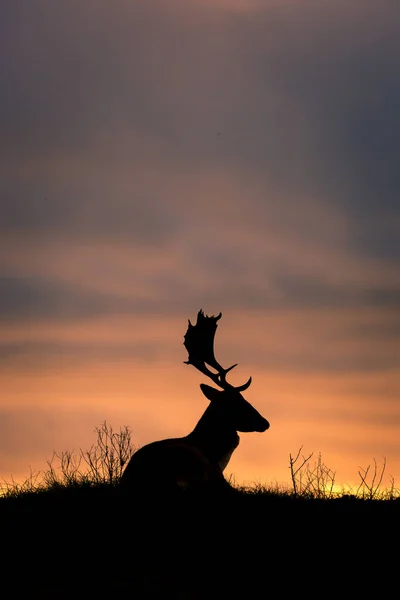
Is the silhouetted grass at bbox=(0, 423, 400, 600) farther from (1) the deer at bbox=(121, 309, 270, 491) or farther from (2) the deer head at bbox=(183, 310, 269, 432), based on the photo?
(2) the deer head at bbox=(183, 310, 269, 432)

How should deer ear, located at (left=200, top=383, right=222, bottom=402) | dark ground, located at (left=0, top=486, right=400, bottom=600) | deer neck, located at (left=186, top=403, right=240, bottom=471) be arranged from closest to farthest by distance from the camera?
dark ground, located at (left=0, top=486, right=400, bottom=600)
deer neck, located at (left=186, top=403, right=240, bottom=471)
deer ear, located at (left=200, top=383, right=222, bottom=402)

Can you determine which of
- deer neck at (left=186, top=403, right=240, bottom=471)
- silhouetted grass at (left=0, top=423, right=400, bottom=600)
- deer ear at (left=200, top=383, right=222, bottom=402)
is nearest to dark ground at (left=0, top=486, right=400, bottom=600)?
silhouetted grass at (left=0, top=423, right=400, bottom=600)

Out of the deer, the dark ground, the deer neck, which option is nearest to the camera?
the dark ground

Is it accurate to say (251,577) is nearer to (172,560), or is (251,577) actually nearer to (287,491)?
(172,560)

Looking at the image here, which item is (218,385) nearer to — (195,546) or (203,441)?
(203,441)

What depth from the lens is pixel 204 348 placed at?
56.6ft

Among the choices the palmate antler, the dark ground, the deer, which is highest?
the palmate antler

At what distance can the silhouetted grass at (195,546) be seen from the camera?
32.5 ft

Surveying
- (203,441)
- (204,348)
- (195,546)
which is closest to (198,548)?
(195,546)

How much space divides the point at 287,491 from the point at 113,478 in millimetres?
2975

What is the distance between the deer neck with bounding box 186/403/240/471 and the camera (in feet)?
51.9

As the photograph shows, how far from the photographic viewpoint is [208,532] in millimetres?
11250

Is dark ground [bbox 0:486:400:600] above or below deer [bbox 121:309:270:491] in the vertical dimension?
below

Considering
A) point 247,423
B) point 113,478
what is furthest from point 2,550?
point 247,423
